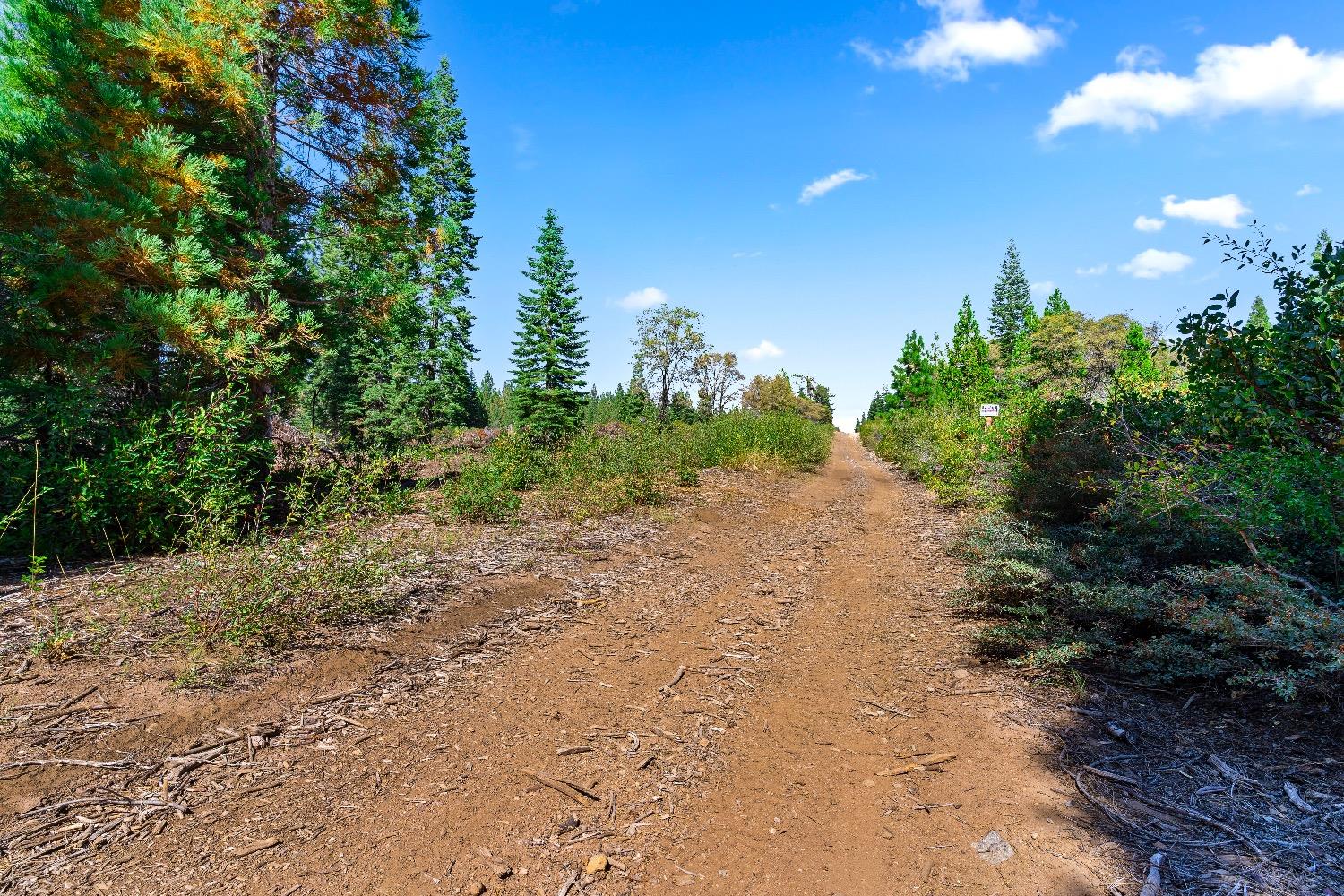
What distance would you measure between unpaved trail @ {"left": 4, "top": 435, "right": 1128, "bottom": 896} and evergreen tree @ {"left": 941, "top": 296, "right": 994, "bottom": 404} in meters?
12.4

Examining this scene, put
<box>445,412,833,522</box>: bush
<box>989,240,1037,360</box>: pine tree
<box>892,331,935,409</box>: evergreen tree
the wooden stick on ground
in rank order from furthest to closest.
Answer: <box>989,240,1037,360</box>: pine tree
<box>892,331,935,409</box>: evergreen tree
<box>445,412,833,522</box>: bush
the wooden stick on ground

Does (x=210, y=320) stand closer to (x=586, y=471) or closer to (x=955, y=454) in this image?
(x=586, y=471)

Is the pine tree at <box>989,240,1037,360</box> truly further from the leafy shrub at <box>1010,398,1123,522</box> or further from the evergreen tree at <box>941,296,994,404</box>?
the leafy shrub at <box>1010,398,1123,522</box>

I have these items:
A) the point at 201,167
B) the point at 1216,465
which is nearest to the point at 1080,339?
the point at 1216,465

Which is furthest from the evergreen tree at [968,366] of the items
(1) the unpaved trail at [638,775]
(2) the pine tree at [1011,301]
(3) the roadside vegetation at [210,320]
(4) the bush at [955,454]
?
(2) the pine tree at [1011,301]

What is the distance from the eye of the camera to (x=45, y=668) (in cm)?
357

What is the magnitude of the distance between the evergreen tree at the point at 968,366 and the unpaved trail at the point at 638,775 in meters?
12.4

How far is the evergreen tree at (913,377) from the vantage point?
2915 centimetres

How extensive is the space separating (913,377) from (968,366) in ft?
44.8

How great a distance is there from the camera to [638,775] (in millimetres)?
3037

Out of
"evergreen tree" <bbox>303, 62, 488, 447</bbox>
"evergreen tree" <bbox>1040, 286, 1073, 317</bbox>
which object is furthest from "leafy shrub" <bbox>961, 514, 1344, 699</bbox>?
"evergreen tree" <bbox>1040, 286, 1073, 317</bbox>

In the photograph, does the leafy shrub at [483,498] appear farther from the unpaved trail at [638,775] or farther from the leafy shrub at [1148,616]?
the leafy shrub at [1148,616]

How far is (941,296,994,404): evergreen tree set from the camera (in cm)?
1600

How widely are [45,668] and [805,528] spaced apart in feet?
28.1
